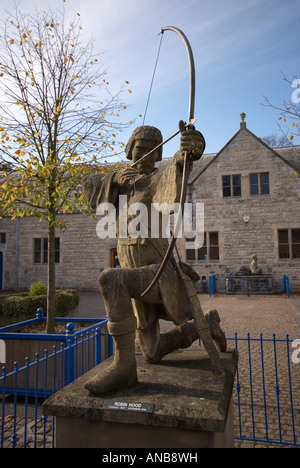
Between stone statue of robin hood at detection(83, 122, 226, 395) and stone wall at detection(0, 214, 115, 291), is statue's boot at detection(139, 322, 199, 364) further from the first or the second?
stone wall at detection(0, 214, 115, 291)

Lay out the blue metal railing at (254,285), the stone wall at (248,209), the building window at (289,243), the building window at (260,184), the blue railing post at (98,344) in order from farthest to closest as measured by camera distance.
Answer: the building window at (260,184) → the stone wall at (248,209) → the building window at (289,243) → the blue metal railing at (254,285) → the blue railing post at (98,344)

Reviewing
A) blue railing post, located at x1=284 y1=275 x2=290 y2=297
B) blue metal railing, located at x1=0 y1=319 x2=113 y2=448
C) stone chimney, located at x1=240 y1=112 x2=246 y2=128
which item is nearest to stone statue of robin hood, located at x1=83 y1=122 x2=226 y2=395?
blue metal railing, located at x1=0 y1=319 x2=113 y2=448

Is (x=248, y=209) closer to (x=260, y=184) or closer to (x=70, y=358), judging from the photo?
(x=260, y=184)

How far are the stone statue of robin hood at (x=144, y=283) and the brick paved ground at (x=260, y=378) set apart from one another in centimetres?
150

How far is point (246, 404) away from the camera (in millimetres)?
4508

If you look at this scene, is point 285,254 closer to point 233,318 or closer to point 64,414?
point 233,318

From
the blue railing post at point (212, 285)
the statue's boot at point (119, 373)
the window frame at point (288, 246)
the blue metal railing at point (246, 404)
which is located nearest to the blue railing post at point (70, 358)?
the blue metal railing at point (246, 404)

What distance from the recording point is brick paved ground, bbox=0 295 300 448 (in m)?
3.82

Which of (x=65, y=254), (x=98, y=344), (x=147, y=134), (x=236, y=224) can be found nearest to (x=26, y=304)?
(x=98, y=344)

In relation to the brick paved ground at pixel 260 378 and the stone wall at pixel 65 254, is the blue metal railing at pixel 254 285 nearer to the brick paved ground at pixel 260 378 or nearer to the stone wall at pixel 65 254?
the brick paved ground at pixel 260 378

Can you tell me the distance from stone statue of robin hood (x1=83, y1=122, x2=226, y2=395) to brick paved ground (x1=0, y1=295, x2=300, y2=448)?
1504 millimetres

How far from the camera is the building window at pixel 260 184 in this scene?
1708cm

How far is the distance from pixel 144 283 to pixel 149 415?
0.90 meters
